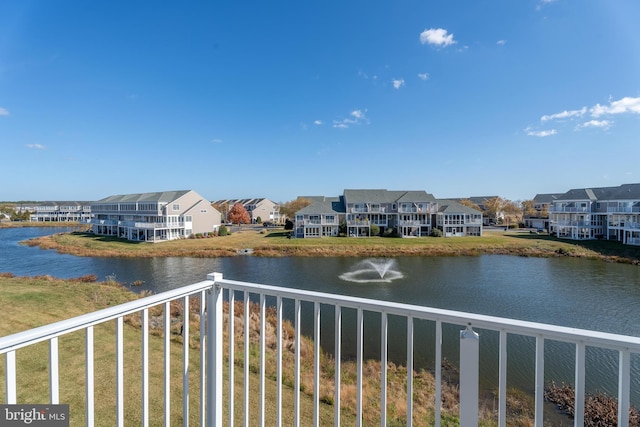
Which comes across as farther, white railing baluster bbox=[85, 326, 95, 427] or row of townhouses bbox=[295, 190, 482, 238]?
row of townhouses bbox=[295, 190, 482, 238]

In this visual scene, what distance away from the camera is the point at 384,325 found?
1.75m

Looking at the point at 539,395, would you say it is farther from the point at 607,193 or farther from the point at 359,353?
the point at 607,193

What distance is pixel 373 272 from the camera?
1842cm

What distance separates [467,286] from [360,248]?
11.5 meters

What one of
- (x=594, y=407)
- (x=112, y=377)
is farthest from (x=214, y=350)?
(x=594, y=407)

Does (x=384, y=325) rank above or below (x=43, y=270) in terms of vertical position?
above

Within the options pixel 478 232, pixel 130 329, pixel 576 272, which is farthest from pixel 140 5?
pixel 478 232

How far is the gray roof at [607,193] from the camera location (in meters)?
29.5

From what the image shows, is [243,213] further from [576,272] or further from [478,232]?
[576,272]

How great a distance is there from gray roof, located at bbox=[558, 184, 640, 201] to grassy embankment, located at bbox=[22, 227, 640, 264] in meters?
6.08

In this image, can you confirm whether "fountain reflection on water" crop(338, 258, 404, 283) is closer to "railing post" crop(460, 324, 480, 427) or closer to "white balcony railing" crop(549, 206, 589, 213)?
"railing post" crop(460, 324, 480, 427)

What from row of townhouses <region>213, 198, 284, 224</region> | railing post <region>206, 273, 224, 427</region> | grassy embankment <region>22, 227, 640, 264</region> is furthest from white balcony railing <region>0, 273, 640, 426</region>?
row of townhouses <region>213, 198, 284, 224</region>

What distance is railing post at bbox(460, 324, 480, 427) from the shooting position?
5.13 ft

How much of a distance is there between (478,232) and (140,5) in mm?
33945
